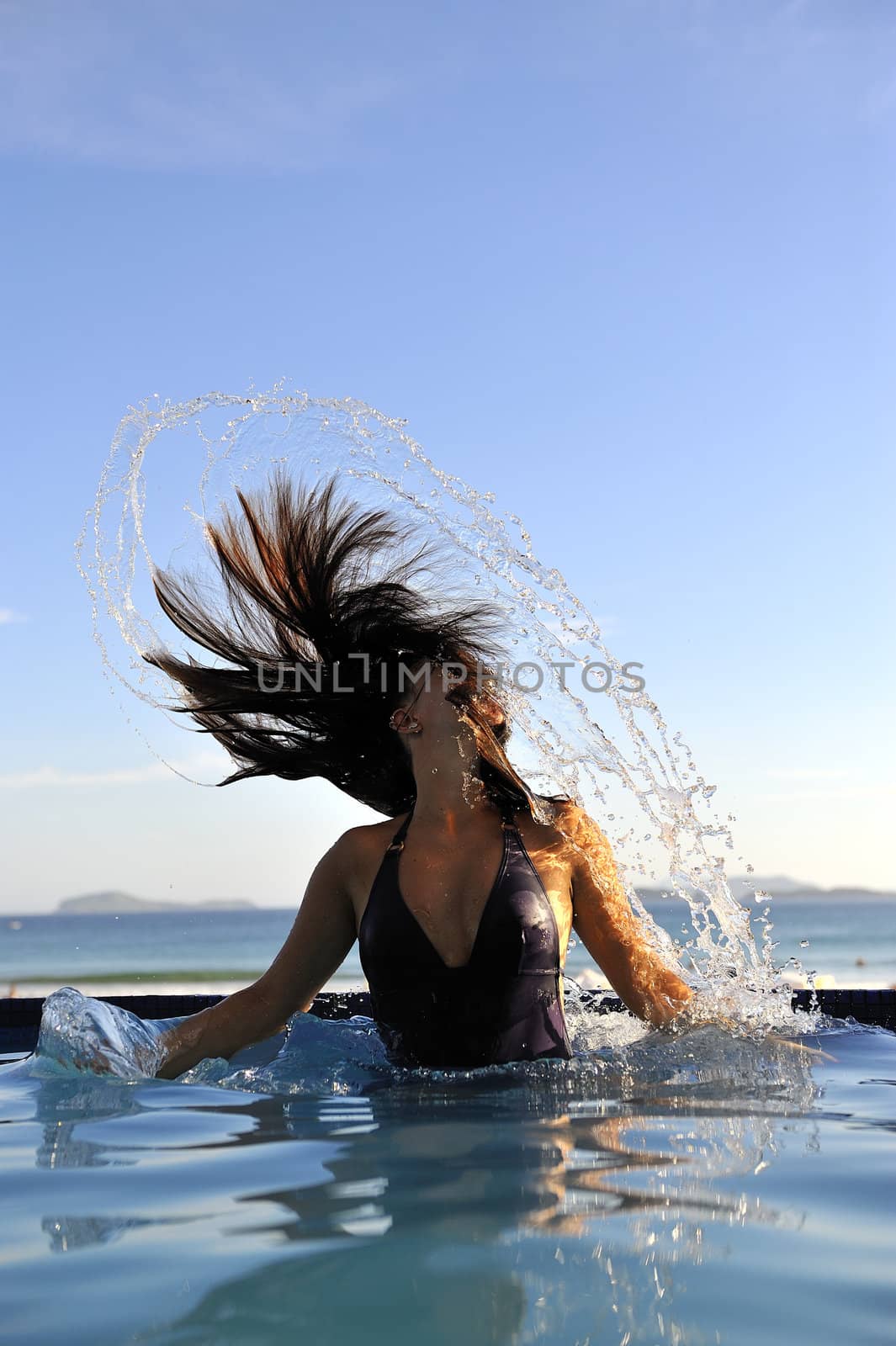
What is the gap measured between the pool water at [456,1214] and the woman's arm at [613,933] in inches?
19.5

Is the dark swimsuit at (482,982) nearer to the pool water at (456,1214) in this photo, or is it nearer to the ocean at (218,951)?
the pool water at (456,1214)

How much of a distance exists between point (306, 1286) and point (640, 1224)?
442 mm

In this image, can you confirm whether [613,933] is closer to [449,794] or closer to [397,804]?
[449,794]

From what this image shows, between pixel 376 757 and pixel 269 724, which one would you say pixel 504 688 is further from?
pixel 269 724

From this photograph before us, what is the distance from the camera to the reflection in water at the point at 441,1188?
1246 mm

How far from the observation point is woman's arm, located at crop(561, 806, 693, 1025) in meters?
3.25

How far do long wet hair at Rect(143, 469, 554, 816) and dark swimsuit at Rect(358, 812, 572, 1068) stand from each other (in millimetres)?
772

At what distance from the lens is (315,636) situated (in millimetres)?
3922

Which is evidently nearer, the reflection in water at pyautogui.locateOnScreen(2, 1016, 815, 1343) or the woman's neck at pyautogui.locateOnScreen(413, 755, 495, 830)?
the reflection in water at pyautogui.locateOnScreen(2, 1016, 815, 1343)

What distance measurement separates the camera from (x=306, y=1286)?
130 centimetres

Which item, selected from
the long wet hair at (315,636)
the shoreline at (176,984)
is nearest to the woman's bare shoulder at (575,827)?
the long wet hair at (315,636)

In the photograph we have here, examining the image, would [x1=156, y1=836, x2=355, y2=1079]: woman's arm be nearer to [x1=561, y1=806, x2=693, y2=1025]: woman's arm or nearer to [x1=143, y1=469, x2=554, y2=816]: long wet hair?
[x1=143, y1=469, x2=554, y2=816]: long wet hair

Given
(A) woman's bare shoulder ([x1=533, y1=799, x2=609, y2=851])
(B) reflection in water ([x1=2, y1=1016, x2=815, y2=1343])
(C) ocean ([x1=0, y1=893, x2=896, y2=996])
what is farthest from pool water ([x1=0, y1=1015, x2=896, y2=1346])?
(C) ocean ([x1=0, y1=893, x2=896, y2=996])

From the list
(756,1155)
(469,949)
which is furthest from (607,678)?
(756,1155)
